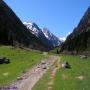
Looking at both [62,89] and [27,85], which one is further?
[27,85]

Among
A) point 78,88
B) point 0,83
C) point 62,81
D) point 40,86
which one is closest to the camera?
point 78,88

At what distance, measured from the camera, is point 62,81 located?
48.3m

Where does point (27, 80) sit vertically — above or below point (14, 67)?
below

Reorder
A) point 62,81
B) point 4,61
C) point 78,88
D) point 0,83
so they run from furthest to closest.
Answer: point 4,61
point 0,83
point 62,81
point 78,88

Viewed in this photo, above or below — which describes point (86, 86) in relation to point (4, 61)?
below

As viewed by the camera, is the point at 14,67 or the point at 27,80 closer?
the point at 27,80

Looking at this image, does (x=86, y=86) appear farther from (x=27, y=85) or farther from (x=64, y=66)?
(x=64, y=66)

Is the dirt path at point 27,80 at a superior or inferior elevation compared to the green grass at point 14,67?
inferior

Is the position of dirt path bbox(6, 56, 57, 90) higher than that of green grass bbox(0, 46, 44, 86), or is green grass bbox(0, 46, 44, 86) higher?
green grass bbox(0, 46, 44, 86)

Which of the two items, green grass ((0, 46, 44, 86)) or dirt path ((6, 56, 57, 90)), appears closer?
dirt path ((6, 56, 57, 90))

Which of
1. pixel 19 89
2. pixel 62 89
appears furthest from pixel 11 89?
pixel 62 89

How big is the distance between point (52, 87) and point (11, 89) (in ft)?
17.4

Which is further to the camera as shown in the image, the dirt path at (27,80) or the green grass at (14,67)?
the green grass at (14,67)

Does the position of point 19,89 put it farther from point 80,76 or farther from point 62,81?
point 80,76
